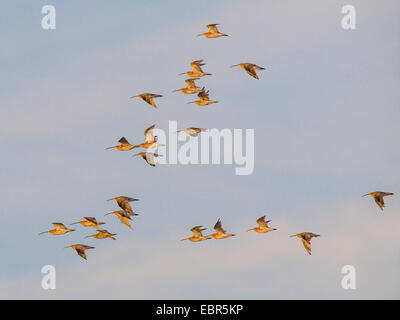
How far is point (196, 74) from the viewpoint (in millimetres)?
132375

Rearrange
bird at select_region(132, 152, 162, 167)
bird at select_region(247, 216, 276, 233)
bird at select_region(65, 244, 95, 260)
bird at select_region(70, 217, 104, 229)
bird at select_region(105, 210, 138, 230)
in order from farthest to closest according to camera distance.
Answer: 1. bird at select_region(247, 216, 276, 233)
2. bird at select_region(70, 217, 104, 229)
3. bird at select_region(65, 244, 95, 260)
4. bird at select_region(105, 210, 138, 230)
5. bird at select_region(132, 152, 162, 167)

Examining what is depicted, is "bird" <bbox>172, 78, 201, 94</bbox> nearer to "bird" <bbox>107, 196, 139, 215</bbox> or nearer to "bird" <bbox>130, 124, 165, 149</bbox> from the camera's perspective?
"bird" <bbox>130, 124, 165, 149</bbox>

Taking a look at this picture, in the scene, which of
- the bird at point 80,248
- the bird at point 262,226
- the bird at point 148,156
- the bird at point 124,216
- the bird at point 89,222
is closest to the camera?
the bird at point 148,156

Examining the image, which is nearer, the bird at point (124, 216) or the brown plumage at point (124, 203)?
the brown plumage at point (124, 203)

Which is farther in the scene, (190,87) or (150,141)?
(190,87)

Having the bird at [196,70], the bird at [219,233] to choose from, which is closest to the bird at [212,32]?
the bird at [196,70]

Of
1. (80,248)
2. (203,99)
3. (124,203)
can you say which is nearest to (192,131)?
(203,99)

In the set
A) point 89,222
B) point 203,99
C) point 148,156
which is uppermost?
point 203,99

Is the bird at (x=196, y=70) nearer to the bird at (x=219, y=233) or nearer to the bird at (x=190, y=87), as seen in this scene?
the bird at (x=190, y=87)

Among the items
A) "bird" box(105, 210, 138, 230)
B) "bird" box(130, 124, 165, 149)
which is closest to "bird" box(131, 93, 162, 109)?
"bird" box(130, 124, 165, 149)

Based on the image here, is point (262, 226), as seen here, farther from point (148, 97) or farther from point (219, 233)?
point (148, 97)

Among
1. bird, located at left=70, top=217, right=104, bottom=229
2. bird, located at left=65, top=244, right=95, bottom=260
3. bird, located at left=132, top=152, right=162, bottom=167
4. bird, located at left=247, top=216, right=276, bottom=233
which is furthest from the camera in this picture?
bird, located at left=247, top=216, right=276, bottom=233
